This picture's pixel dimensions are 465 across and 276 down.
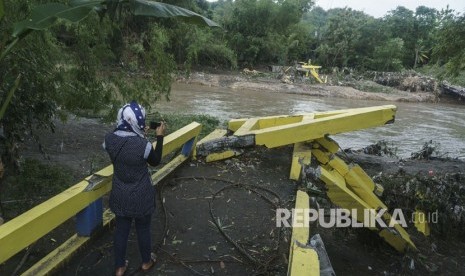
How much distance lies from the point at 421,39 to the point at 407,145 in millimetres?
34628

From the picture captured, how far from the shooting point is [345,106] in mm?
24141

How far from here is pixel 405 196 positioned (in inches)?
225

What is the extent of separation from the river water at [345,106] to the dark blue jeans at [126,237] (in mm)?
10346

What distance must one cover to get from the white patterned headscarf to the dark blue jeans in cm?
70

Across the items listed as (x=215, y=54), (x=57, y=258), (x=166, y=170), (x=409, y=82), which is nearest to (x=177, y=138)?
(x=166, y=170)

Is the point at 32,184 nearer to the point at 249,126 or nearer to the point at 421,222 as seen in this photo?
the point at 249,126

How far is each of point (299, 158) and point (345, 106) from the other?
67.4ft

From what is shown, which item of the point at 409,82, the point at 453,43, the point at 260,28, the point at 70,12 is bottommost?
the point at 409,82

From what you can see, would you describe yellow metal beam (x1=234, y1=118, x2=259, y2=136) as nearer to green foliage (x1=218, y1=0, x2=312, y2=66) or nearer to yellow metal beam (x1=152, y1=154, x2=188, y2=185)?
yellow metal beam (x1=152, y1=154, x2=188, y2=185)

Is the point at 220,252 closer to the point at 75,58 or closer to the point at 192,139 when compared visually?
the point at 192,139

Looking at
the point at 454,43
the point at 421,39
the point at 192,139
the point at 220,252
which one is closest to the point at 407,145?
the point at 454,43

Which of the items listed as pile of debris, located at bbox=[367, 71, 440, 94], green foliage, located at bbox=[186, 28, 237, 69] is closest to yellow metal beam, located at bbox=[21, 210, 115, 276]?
green foliage, located at bbox=[186, 28, 237, 69]

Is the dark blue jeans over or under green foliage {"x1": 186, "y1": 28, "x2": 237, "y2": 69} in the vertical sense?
under

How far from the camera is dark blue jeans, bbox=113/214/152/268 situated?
310cm
